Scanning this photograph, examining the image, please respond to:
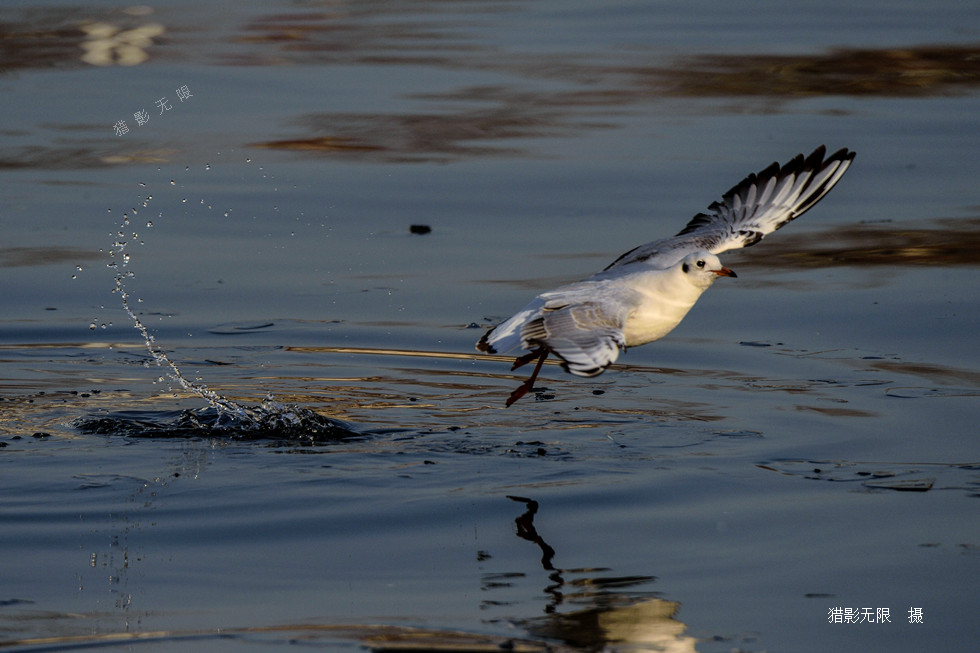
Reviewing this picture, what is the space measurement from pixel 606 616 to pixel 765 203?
3960mm

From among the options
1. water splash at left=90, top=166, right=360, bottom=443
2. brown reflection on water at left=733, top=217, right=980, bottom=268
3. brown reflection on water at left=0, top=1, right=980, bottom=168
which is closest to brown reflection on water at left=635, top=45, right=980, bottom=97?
brown reflection on water at left=0, top=1, right=980, bottom=168

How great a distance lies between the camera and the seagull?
21.0 ft

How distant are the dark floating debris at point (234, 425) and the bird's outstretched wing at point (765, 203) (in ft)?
6.20

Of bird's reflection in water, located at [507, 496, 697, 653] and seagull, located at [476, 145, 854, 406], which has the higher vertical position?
seagull, located at [476, 145, 854, 406]

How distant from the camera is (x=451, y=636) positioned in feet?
15.4

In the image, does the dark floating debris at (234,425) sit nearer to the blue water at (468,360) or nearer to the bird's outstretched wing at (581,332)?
the blue water at (468,360)

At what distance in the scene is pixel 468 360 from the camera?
8547mm

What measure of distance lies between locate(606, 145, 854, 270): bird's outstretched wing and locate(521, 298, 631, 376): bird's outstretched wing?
1.20 meters

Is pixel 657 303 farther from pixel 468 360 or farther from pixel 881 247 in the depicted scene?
pixel 881 247

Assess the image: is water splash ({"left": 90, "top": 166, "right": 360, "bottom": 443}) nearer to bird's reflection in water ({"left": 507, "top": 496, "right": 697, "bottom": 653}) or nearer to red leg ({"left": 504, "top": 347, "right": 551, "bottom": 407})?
red leg ({"left": 504, "top": 347, "right": 551, "bottom": 407})

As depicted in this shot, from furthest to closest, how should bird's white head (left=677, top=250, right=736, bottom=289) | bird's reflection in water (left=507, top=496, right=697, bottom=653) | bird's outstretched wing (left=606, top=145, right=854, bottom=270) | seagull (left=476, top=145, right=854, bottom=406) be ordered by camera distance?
bird's outstretched wing (left=606, top=145, right=854, bottom=270) < bird's white head (left=677, top=250, right=736, bottom=289) < seagull (left=476, top=145, right=854, bottom=406) < bird's reflection in water (left=507, top=496, right=697, bottom=653)

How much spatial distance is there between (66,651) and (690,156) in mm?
8876

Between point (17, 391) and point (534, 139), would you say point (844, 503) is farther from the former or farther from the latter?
point (534, 139)

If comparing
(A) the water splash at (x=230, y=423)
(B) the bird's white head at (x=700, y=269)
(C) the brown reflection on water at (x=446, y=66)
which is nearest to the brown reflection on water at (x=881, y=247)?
(C) the brown reflection on water at (x=446, y=66)
